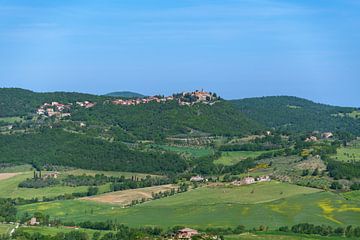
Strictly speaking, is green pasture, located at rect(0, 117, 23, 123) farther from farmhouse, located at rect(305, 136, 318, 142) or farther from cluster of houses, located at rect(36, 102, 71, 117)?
farmhouse, located at rect(305, 136, 318, 142)

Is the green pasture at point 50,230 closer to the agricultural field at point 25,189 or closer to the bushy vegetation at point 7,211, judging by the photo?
the bushy vegetation at point 7,211

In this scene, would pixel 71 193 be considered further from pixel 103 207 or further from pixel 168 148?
pixel 168 148

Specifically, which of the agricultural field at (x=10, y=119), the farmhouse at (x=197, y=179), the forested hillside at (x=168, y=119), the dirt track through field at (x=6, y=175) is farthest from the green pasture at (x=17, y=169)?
the agricultural field at (x=10, y=119)

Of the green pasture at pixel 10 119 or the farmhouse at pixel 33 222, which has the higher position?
the green pasture at pixel 10 119

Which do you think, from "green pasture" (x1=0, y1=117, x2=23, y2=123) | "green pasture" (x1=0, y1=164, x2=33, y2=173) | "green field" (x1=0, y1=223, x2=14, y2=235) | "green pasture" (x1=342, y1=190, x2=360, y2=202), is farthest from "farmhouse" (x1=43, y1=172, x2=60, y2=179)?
"green pasture" (x1=0, y1=117, x2=23, y2=123)

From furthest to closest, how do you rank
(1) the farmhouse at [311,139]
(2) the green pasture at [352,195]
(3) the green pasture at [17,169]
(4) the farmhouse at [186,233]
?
(1) the farmhouse at [311,139] < (3) the green pasture at [17,169] < (2) the green pasture at [352,195] < (4) the farmhouse at [186,233]

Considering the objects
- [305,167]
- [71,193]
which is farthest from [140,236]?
[305,167]
